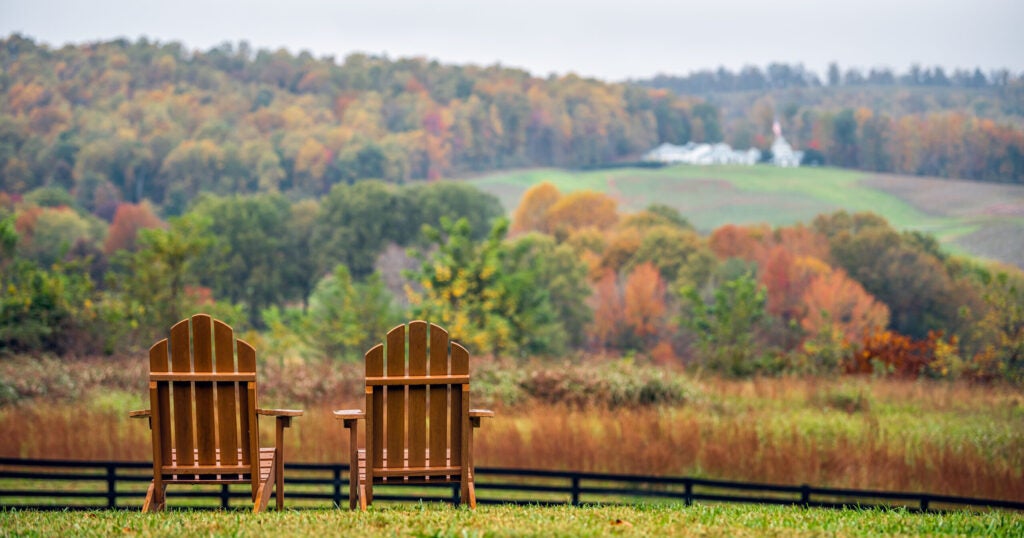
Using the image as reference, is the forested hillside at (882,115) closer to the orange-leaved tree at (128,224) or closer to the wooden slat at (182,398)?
the orange-leaved tree at (128,224)

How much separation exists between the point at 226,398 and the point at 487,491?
24.2 ft

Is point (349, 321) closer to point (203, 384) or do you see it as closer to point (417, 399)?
point (203, 384)

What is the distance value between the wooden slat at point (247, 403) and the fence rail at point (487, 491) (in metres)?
2.67

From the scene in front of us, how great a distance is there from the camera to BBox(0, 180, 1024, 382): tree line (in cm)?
2219

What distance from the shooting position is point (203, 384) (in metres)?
5.66

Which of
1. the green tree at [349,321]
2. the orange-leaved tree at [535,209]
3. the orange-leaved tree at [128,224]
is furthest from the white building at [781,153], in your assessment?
the green tree at [349,321]

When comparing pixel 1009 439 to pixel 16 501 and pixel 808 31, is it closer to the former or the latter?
pixel 16 501

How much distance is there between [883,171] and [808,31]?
24986mm

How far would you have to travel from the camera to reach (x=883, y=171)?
67.5 m

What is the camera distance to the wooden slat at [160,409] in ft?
18.2

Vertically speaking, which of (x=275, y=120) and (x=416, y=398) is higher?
(x=275, y=120)

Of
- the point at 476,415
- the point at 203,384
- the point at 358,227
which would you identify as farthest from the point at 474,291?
the point at 358,227

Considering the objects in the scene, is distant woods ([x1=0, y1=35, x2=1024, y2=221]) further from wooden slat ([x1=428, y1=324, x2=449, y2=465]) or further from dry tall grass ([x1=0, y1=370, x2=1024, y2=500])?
wooden slat ([x1=428, y1=324, x2=449, y2=465])

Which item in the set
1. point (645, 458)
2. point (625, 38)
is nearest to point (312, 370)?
point (645, 458)
